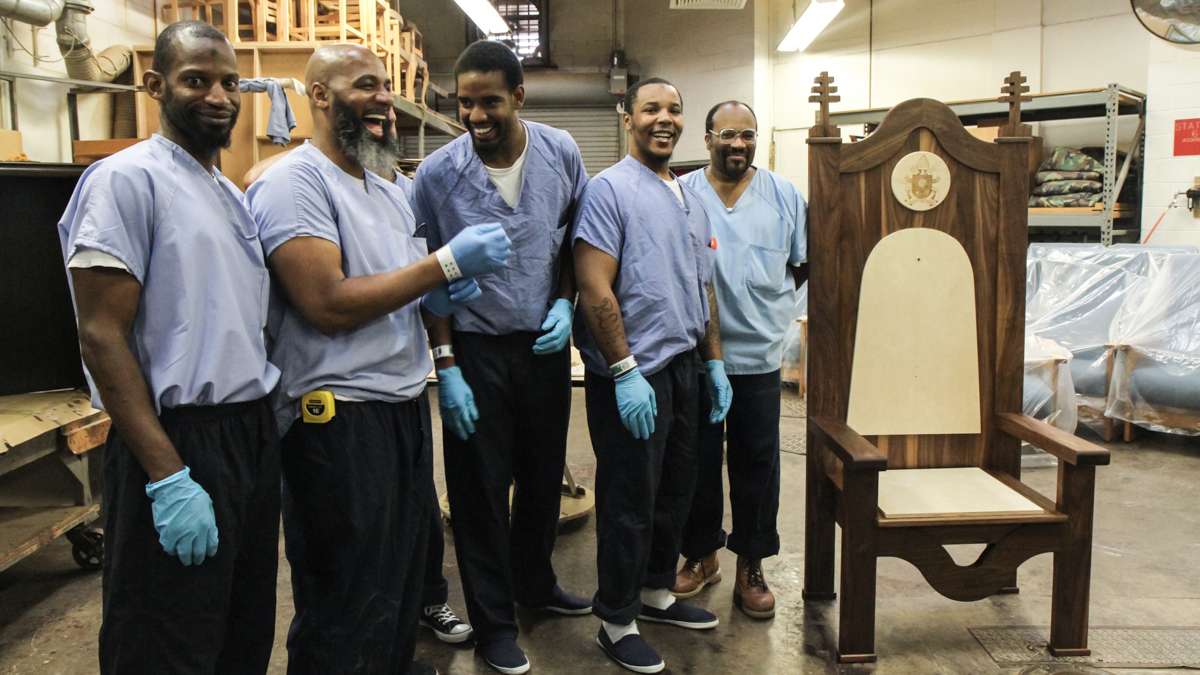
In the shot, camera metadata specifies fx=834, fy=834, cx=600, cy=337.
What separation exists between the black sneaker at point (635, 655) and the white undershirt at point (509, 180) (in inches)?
46.3

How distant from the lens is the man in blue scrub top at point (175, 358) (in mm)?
1300

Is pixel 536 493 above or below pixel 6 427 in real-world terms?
below

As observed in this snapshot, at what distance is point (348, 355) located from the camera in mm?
1599

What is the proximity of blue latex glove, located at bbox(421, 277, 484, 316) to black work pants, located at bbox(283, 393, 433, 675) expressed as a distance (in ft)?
0.84

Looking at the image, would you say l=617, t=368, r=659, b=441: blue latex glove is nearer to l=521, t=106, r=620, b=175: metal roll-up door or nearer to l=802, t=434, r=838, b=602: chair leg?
l=802, t=434, r=838, b=602: chair leg

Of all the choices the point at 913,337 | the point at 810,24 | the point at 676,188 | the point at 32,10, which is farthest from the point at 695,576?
the point at 810,24

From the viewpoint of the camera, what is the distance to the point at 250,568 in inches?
61.4

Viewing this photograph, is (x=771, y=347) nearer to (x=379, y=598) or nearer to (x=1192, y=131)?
(x=379, y=598)

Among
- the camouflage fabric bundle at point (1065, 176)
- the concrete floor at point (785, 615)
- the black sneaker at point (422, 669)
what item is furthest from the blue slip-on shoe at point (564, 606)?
the camouflage fabric bundle at point (1065, 176)

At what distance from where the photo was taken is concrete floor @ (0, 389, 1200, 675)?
224cm

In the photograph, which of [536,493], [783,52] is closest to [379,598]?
[536,493]

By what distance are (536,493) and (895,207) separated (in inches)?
50.9

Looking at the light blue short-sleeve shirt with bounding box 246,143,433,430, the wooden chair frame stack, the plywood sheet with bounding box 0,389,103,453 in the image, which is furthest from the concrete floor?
the wooden chair frame stack

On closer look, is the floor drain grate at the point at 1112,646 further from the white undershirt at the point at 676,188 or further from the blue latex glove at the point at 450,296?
the blue latex glove at the point at 450,296
